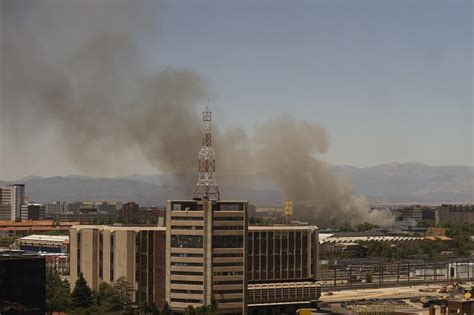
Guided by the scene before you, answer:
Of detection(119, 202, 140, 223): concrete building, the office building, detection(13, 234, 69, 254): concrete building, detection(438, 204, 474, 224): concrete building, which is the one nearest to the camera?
the office building

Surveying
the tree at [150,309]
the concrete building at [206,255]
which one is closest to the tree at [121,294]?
the tree at [150,309]

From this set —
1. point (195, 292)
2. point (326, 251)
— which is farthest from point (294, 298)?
point (326, 251)

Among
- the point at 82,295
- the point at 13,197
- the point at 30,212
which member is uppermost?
the point at 13,197

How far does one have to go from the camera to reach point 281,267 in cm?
4778

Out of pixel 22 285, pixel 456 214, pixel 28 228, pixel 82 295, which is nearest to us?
pixel 22 285

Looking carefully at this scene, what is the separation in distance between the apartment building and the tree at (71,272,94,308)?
7016 millimetres

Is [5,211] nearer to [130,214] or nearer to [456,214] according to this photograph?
[130,214]

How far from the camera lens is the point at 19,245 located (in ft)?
277

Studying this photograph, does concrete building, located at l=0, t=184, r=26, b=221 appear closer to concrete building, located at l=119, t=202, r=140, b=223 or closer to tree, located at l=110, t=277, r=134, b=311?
concrete building, located at l=119, t=202, r=140, b=223

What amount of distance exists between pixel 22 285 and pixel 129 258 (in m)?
17.2

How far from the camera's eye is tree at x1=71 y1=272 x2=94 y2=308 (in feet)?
145

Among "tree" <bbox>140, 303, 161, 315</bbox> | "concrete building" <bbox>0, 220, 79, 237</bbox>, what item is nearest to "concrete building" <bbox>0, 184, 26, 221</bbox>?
"concrete building" <bbox>0, 220, 79, 237</bbox>

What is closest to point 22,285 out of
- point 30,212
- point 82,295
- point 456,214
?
point 82,295

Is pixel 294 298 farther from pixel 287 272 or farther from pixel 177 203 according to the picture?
pixel 177 203
